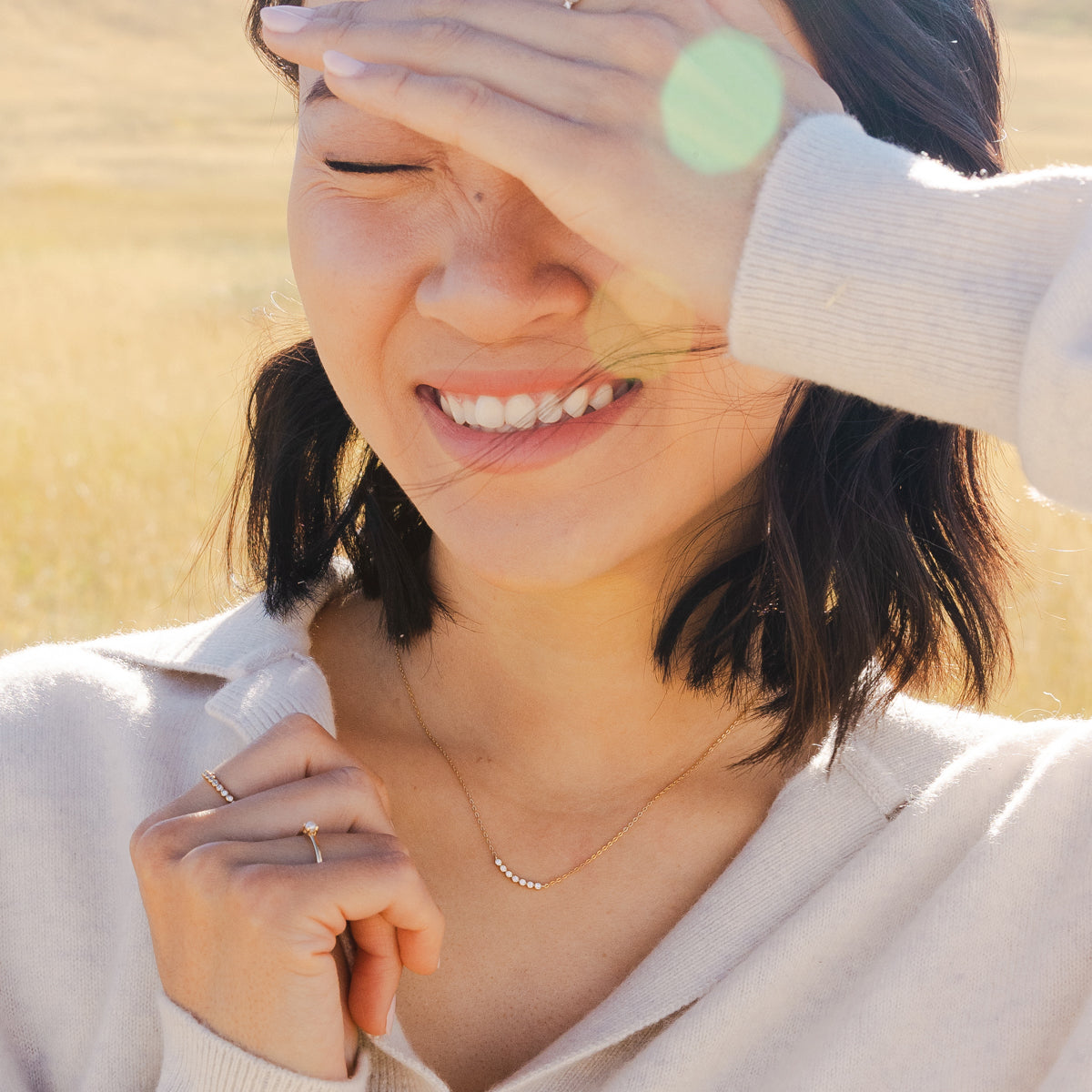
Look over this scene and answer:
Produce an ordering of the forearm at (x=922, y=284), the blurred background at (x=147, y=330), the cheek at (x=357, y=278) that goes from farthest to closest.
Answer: the blurred background at (x=147, y=330)
the cheek at (x=357, y=278)
the forearm at (x=922, y=284)

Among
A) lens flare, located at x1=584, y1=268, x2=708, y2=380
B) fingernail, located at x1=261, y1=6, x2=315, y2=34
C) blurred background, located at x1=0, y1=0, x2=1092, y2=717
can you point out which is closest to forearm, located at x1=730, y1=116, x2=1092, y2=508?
lens flare, located at x1=584, y1=268, x2=708, y2=380

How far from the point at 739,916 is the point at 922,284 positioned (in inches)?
48.3

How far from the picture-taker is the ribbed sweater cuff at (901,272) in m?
1.16

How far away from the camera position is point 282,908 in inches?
66.2

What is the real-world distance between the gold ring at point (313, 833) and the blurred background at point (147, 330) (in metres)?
1.42

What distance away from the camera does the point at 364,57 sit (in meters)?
1.40

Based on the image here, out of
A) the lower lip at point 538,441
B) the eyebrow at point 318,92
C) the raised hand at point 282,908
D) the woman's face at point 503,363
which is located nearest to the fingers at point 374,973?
the raised hand at point 282,908

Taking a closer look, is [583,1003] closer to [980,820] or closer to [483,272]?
[980,820]

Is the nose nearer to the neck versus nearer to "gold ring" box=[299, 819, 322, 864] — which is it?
the neck

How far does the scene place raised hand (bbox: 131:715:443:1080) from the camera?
5.56 feet

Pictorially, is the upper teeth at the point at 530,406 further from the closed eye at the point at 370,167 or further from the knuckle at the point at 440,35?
the knuckle at the point at 440,35

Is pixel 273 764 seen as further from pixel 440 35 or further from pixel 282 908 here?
pixel 440 35

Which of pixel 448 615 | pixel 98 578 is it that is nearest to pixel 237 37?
pixel 98 578

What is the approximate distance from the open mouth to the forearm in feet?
2.12
